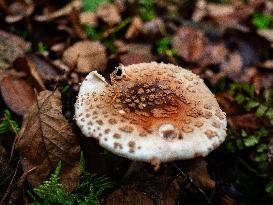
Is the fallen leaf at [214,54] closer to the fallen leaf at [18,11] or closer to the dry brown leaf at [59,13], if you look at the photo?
the dry brown leaf at [59,13]

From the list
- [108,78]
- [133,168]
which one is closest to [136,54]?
[108,78]

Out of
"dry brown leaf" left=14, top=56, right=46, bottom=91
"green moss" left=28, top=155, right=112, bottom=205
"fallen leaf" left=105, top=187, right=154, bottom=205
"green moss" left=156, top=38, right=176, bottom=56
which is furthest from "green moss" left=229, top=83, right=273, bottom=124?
"dry brown leaf" left=14, top=56, right=46, bottom=91

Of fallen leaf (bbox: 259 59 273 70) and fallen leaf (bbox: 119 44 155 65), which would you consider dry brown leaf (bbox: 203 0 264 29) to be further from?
fallen leaf (bbox: 119 44 155 65)

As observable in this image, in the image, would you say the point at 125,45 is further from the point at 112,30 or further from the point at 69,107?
the point at 69,107

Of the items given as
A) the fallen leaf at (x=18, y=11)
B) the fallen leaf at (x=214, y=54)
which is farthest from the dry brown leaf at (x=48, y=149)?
the fallen leaf at (x=214, y=54)

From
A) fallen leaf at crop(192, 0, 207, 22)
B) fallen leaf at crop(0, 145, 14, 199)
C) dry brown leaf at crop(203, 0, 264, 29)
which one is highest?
fallen leaf at crop(0, 145, 14, 199)

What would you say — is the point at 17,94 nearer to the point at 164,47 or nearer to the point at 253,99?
the point at 164,47

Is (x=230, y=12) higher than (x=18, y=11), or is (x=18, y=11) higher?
(x=18, y=11)
